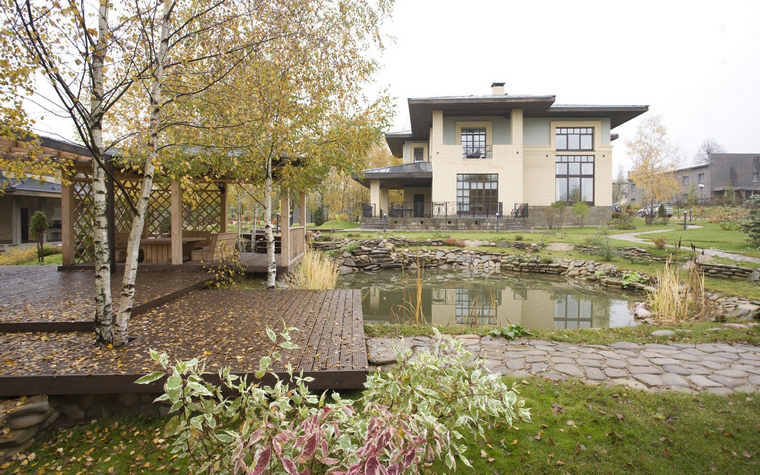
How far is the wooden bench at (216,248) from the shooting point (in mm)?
8180

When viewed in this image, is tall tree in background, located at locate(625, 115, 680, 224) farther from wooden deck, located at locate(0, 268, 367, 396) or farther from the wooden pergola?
wooden deck, located at locate(0, 268, 367, 396)

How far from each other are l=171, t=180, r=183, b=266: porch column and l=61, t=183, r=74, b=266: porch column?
209cm

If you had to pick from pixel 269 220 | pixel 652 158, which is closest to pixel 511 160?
pixel 652 158

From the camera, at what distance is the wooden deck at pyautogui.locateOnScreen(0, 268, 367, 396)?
280cm

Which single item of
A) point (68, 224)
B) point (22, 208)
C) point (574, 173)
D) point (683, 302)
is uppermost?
point (574, 173)

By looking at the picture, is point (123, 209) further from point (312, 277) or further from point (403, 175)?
point (403, 175)

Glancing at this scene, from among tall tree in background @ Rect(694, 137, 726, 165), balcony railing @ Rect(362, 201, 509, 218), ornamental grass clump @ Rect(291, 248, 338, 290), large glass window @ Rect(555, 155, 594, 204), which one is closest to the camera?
ornamental grass clump @ Rect(291, 248, 338, 290)

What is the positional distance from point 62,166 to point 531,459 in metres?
4.49

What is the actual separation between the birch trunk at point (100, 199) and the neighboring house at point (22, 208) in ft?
56.2

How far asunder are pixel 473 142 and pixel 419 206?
5.72m

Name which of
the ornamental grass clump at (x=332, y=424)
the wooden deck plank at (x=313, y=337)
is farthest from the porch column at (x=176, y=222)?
the ornamental grass clump at (x=332, y=424)

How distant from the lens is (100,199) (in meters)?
3.30

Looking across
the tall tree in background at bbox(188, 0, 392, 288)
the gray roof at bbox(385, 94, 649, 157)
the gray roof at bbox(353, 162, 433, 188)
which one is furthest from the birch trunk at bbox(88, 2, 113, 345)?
the gray roof at bbox(385, 94, 649, 157)

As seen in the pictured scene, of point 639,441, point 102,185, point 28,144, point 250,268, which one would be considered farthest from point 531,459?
point 250,268
